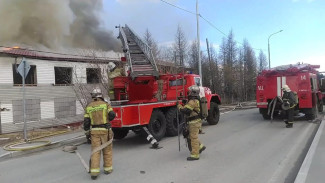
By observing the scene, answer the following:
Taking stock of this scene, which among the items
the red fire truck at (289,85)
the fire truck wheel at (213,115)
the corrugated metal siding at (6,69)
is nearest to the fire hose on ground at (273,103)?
the red fire truck at (289,85)

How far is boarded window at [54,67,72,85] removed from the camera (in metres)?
21.4

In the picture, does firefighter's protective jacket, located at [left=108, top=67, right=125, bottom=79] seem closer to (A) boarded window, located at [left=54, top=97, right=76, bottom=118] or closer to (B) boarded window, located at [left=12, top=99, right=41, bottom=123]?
(B) boarded window, located at [left=12, top=99, right=41, bottom=123]

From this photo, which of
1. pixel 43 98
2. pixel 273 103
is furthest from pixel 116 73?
pixel 43 98

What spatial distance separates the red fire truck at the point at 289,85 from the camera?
45.4 feet

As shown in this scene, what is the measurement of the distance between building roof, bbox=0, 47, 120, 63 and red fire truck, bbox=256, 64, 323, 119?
737 centimetres

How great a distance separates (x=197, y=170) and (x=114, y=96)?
5.15m

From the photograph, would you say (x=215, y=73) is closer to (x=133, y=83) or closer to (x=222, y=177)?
(x=133, y=83)

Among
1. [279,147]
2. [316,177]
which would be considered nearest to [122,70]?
[279,147]

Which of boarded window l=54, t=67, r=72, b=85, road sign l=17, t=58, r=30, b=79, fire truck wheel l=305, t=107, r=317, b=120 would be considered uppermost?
boarded window l=54, t=67, r=72, b=85

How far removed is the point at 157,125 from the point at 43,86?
40.3 feet

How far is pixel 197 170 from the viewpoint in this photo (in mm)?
6336

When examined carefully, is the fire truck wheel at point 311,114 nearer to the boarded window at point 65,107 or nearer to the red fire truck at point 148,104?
the red fire truck at point 148,104

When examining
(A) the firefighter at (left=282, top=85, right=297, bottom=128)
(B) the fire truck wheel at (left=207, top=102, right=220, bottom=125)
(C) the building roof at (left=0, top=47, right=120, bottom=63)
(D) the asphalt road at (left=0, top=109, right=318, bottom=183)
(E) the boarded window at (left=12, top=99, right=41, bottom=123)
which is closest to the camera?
(D) the asphalt road at (left=0, top=109, right=318, bottom=183)

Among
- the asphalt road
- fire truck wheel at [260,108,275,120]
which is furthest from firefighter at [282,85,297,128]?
fire truck wheel at [260,108,275,120]
